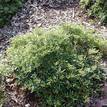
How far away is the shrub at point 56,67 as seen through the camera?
4.82 m

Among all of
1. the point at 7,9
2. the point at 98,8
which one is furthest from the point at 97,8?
the point at 7,9

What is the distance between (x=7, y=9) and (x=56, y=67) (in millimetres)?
1638

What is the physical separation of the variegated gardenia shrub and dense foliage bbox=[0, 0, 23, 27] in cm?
99

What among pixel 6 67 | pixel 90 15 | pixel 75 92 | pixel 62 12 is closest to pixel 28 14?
pixel 62 12

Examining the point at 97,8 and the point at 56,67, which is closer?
the point at 56,67

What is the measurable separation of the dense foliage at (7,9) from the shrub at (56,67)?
0.90 metres

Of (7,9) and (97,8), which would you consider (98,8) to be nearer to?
(97,8)

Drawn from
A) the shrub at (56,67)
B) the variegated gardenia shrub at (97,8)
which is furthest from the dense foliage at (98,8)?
the shrub at (56,67)

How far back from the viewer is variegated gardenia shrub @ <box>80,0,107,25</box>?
603 centimetres

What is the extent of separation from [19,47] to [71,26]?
74cm

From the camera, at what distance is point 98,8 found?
610 cm

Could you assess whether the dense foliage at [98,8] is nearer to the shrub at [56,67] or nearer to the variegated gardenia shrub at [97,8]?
the variegated gardenia shrub at [97,8]

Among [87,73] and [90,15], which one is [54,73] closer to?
[87,73]

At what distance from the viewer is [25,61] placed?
492 cm
